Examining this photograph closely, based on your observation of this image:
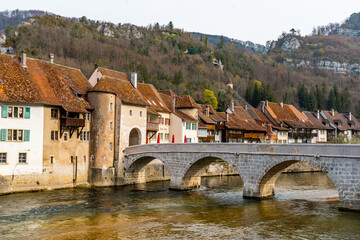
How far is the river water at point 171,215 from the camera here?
81.3 feet

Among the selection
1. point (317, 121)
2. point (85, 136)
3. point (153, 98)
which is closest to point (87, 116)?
point (85, 136)

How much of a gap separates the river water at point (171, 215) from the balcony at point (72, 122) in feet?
20.3

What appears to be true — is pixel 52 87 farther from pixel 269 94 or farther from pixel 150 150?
pixel 269 94

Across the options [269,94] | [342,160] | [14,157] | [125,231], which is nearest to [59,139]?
[14,157]

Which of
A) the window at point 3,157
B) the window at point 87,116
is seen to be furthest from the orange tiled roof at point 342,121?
the window at point 3,157

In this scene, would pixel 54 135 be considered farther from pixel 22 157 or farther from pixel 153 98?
pixel 153 98

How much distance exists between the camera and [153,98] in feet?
185

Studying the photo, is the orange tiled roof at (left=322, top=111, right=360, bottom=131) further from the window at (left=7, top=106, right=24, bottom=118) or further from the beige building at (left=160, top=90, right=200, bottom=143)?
the window at (left=7, top=106, right=24, bottom=118)

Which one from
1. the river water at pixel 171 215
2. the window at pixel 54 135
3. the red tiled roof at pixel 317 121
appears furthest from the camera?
the red tiled roof at pixel 317 121

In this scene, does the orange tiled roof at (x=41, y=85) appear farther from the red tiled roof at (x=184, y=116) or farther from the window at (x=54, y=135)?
the red tiled roof at (x=184, y=116)

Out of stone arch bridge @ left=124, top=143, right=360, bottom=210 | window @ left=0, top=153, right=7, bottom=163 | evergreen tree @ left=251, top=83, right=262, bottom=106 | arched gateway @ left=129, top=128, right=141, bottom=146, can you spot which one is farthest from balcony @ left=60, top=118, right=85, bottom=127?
evergreen tree @ left=251, top=83, right=262, bottom=106

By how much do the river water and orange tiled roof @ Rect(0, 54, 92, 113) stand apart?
8369 millimetres

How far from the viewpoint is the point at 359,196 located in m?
29.5

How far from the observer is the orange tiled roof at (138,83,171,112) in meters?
54.6
